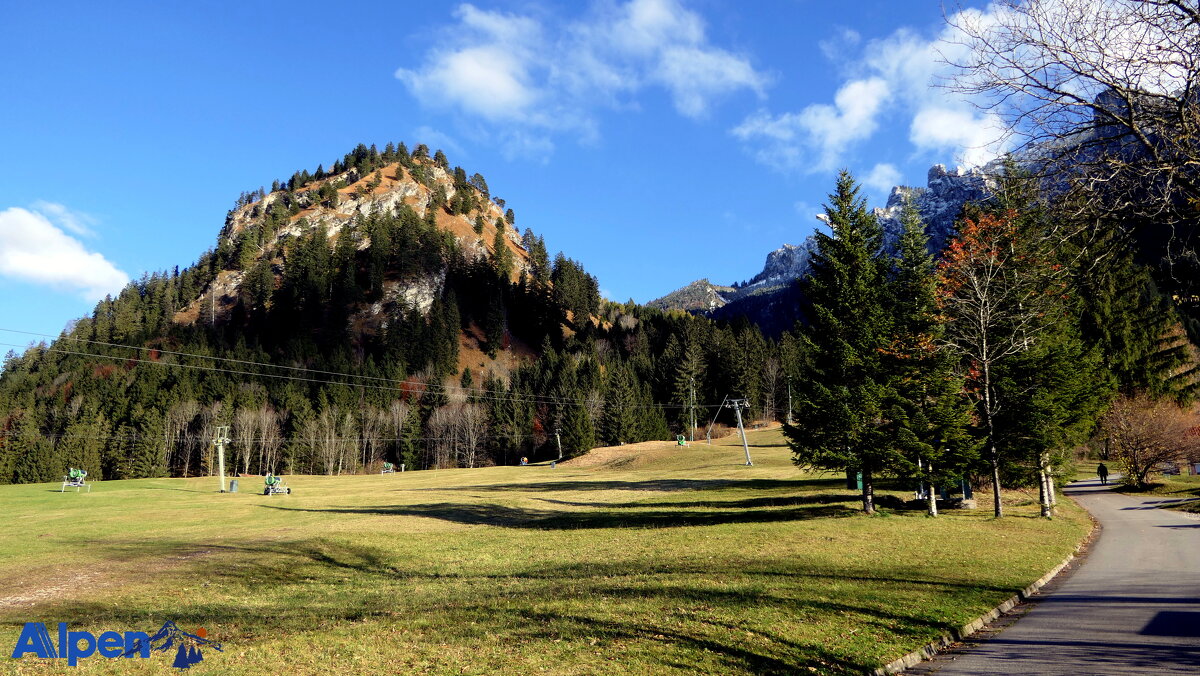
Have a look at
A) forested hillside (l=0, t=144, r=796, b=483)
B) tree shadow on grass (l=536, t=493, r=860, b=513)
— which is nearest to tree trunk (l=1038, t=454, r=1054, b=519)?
tree shadow on grass (l=536, t=493, r=860, b=513)

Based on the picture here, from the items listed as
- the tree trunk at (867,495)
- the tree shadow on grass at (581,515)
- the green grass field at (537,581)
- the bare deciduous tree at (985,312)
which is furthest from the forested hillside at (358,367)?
the bare deciduous tree at (985,312)

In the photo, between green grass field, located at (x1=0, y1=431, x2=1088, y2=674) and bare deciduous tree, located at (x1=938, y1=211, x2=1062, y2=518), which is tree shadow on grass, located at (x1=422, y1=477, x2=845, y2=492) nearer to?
green grass field, located at (x1=0, y1=431, x2=1088, y2=674)

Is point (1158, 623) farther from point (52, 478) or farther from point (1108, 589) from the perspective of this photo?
point (52, 478)

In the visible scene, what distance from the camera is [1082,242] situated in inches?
329

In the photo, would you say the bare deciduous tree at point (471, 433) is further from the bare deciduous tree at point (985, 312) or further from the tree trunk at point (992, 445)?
the tree trunk at point (992, 445)

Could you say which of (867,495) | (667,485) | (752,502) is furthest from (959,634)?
(667,485)

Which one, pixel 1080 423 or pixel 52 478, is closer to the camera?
pixel 1080 423

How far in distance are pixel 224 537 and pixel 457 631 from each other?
70.0 feet

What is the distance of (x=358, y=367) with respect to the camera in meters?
125

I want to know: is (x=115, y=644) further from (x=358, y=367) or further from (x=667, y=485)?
(x=358, y=367)

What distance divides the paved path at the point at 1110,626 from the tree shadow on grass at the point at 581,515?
1127cm

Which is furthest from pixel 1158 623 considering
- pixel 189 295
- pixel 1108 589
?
pixel 189 295

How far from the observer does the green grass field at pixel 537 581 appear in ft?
28.1

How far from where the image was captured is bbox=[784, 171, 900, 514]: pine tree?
2383 cm
